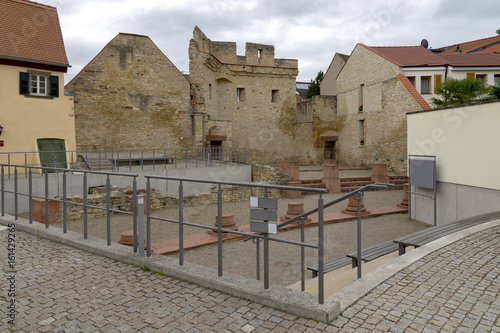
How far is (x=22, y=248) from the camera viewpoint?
5746 mm

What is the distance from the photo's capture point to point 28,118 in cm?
1666

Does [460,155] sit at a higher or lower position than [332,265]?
higher

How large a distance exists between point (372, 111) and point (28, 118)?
19809 millimetres

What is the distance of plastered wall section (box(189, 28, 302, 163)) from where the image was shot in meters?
27.9

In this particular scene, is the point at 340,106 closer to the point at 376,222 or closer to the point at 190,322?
the point at 376,222

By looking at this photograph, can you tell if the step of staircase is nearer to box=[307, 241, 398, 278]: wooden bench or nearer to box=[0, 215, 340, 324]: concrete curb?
box=[307, 241, 398, 278]: wooden bench

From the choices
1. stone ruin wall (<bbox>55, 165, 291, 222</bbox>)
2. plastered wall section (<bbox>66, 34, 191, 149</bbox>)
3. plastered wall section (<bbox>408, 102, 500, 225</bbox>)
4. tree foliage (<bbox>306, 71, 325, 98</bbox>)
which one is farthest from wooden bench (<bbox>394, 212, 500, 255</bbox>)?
tree foliage (<bbox>306, 71, 325, 98</bbox>)

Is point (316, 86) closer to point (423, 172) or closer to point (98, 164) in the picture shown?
point (98, 164)

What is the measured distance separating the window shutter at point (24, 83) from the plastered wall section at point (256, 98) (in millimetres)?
11948

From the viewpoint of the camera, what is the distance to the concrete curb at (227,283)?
3.39 metres

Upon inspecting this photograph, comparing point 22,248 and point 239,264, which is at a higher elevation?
point 22,248

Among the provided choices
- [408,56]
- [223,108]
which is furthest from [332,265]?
[223,108]

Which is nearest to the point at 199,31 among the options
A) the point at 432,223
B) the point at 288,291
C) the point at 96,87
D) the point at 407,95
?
the point at 96,87

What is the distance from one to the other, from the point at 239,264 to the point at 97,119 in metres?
17.0
